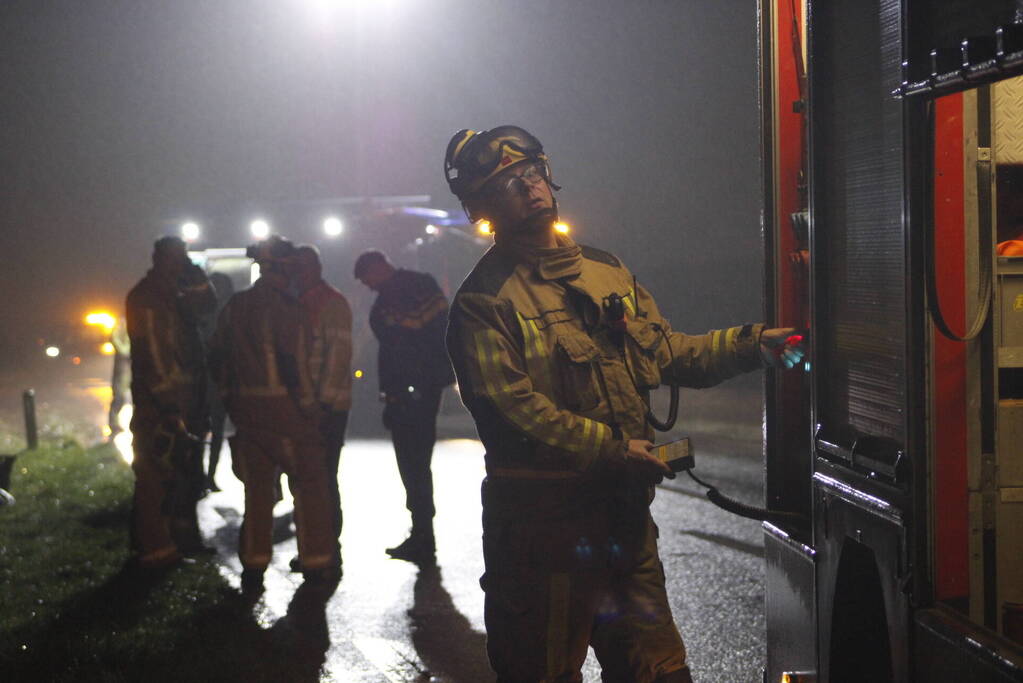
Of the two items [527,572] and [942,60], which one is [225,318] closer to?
[527,572]

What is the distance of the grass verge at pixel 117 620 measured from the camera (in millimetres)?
5066

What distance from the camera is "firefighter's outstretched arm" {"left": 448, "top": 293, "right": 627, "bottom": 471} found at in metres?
3.26

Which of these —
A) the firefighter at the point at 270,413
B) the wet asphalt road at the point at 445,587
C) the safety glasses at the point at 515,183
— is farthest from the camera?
the firefighter at the point at 270,413

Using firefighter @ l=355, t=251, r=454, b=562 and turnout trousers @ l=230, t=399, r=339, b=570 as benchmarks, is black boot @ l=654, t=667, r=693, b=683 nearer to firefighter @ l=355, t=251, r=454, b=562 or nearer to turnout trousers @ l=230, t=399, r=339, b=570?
turnout trousers @ l=230, t=399, r=339, b=570

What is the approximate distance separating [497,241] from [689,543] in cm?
442

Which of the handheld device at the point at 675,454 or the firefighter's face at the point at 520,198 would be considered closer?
the handheld device at the point at 675,454

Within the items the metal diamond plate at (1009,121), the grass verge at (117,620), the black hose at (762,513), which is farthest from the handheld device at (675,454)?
the grass verge at (117,620)

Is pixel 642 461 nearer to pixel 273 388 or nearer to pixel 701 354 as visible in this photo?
pixel 701 354

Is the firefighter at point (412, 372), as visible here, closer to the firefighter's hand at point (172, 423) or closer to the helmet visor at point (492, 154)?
the firefighter's hand at point (172, 423)

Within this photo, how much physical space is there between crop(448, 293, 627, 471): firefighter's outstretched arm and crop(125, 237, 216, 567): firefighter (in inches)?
141

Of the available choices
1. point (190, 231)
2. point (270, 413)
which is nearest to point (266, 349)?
point (270, 413)

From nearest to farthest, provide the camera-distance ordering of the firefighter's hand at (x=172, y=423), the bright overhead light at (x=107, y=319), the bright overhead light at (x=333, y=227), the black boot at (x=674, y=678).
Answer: the black boot at (x=674, y=678)
the firefighter's hand at (x=172, y=423)
the bright overhead light at (x=107, y=319)
the bright overhead light at (x=333, y=227)

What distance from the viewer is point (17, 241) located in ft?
172

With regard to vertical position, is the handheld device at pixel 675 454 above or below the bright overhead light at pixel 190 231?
below
